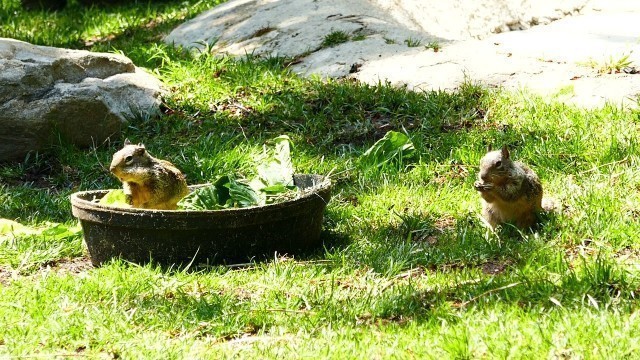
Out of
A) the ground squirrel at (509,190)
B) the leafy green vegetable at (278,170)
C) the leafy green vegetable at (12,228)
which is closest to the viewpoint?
the ground squirrel at (509,190)

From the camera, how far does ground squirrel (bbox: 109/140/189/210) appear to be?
5418mm

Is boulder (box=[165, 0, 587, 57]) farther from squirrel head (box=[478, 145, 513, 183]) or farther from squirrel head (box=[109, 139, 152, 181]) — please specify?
squirrel head (box=[109, 139, 152, 181])

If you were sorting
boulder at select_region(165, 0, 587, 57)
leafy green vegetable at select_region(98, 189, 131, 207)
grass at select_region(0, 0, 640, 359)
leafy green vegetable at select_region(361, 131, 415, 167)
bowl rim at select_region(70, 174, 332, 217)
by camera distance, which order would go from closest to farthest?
grass at select_region(0, 0, 640, 359) → bowl rim at select_region(70, 174, 332, 217) → leafy green vegetable at select_region(98, 189, 131, 207) → leafy green vegetable at select_region(361, 131, 415, 167) → boulder at select_region(165, 0, 587, 57)

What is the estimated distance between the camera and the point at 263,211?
16.9ft

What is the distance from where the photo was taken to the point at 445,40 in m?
9.33

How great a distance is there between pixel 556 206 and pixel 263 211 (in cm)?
182

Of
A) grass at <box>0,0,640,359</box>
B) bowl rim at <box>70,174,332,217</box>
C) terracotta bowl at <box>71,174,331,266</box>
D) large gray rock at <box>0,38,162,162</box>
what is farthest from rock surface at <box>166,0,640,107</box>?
terracotta bowl at <box>71,174,331,266</box>

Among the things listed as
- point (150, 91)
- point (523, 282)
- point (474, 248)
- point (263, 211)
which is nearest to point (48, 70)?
point (150, 91)

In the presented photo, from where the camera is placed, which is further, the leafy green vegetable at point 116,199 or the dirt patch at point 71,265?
the leafy green vegetable at point 116,199

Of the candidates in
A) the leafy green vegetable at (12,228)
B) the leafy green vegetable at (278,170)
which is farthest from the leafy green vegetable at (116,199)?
the leafy green vegetable at (278,170)

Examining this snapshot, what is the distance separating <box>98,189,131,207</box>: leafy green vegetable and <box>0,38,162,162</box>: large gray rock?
8.12 ft

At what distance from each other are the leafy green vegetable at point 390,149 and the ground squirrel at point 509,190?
1499mm

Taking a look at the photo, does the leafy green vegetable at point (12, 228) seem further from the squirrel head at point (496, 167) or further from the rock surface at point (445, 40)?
the rock surface at point (445, 40)

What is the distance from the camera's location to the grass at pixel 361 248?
406 cm
